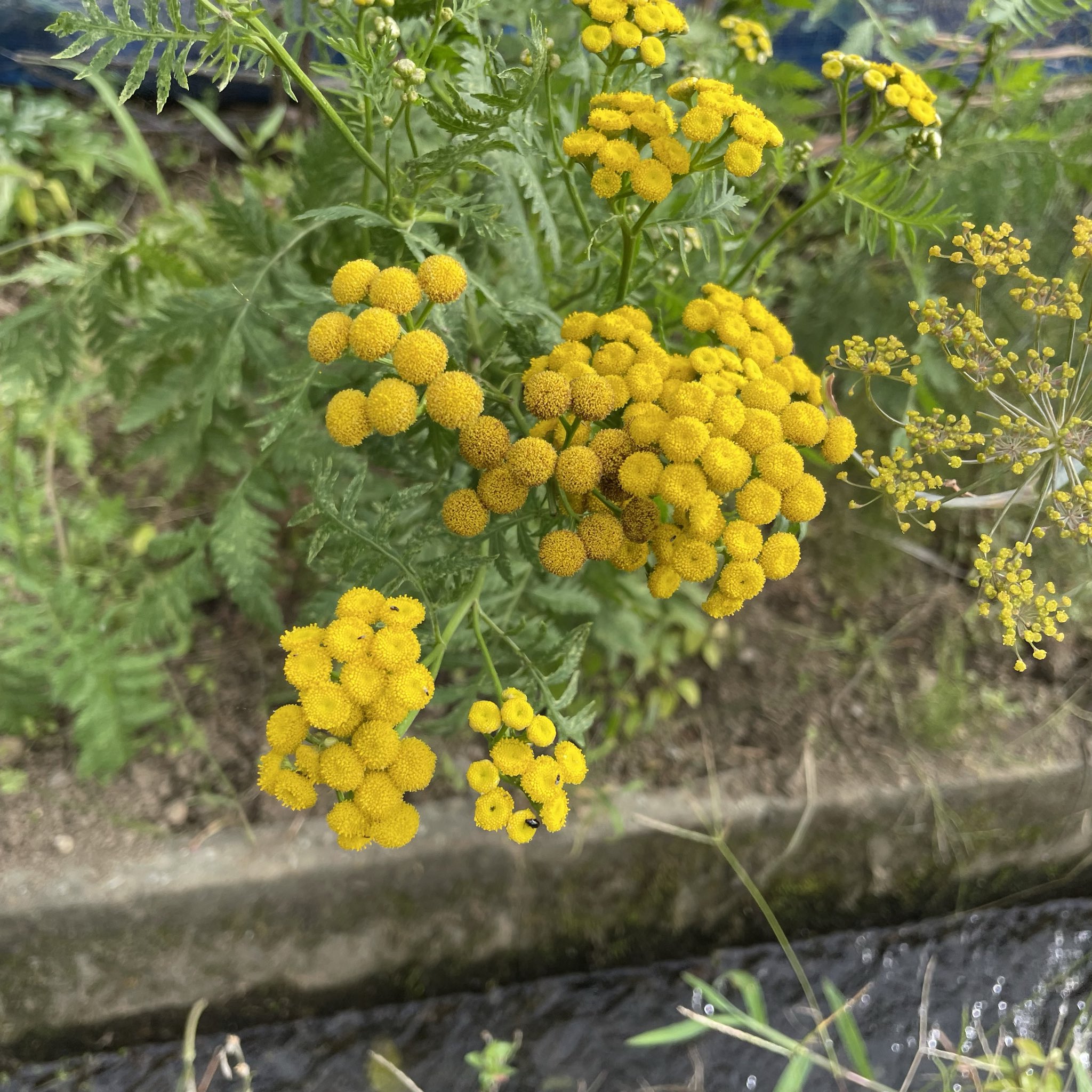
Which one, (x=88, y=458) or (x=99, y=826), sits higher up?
(x=88, y=458)

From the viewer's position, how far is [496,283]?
6.74 ft

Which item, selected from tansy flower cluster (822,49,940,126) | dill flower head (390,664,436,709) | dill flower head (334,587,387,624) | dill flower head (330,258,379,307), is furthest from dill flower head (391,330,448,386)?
tansy flower cluster (822,49,940,126)

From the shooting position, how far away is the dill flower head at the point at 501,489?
1.26 metres

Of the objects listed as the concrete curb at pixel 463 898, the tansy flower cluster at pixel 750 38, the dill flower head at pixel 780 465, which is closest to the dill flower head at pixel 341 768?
the dill flower head at pixel 780 465

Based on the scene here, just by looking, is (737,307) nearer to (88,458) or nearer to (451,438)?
(451,438)

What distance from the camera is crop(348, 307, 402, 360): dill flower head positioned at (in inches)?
47.4

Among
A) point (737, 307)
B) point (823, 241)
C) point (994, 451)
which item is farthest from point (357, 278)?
point (823, 241)

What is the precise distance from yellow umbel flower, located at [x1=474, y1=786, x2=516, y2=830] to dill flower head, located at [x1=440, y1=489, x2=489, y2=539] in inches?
14.8

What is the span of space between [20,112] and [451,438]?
9.12ft

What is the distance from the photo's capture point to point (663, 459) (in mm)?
1322

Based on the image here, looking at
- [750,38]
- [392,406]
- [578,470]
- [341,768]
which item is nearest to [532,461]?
[578,470]

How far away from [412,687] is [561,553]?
303 millimetres

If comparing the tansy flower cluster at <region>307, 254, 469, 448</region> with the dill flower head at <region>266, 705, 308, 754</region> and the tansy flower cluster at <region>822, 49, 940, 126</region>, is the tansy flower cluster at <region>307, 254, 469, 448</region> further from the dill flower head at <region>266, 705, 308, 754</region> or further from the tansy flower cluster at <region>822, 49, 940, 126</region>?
the tansy flower cluster at <region>822, 49, 940, 126</region>

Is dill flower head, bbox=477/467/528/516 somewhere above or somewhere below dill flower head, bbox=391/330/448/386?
below
